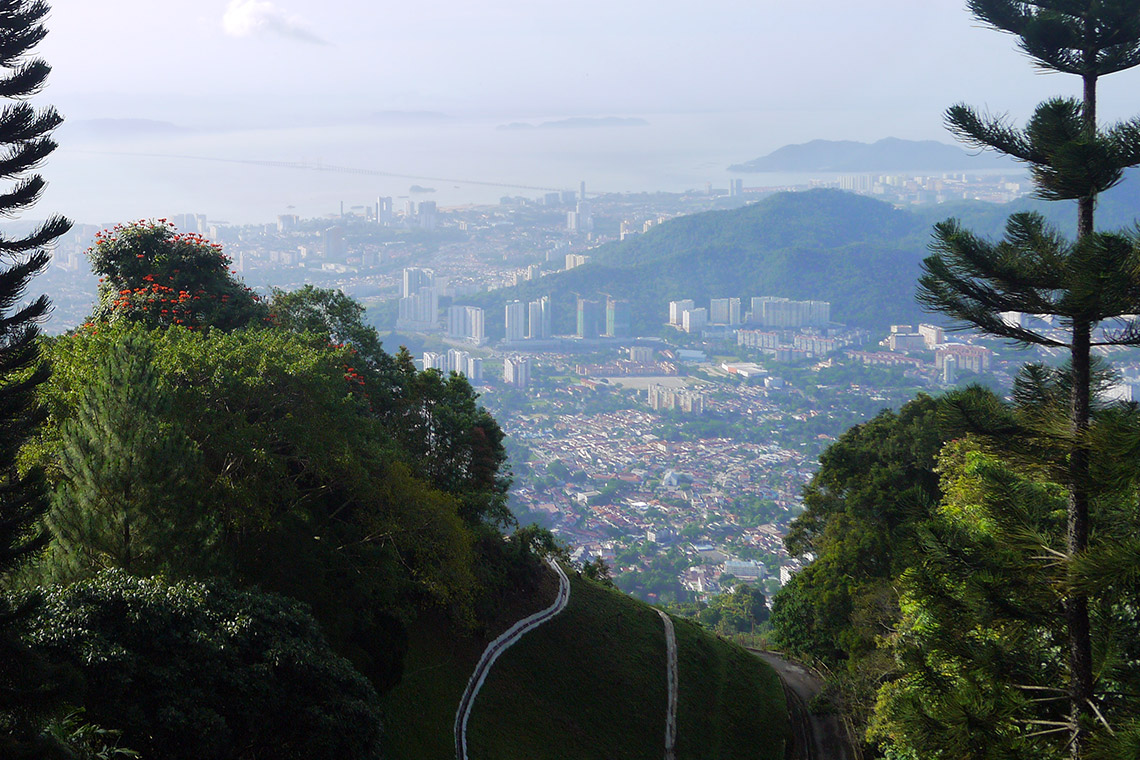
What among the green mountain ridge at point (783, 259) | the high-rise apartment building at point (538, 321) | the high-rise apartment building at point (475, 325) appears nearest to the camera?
the high-rise apartment building at point (475, 325)

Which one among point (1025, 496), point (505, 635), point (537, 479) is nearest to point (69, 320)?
point (537, 479)

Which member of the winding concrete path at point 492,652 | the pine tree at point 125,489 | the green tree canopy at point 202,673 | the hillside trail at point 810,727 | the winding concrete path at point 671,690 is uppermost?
the pine tree at point 125,489

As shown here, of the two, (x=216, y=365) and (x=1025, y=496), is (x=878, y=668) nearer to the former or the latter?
(x=1025, y=496)

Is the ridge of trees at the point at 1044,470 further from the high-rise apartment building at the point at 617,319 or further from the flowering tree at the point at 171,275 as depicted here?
the high-rise apartment building at the point at 617,319

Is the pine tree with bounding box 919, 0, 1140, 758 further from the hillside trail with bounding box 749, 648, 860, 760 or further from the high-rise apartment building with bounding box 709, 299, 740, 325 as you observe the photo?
the high-rise apartment building with bounding box 709, 299, 740, 325

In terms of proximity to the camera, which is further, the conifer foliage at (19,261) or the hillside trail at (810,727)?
the hillside trail at (810,727)

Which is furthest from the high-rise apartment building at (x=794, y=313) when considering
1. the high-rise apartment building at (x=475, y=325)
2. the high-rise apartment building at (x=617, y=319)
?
the high-rise apartment building at (x=475, y=325)

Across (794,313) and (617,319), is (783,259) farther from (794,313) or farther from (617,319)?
(617,319)
